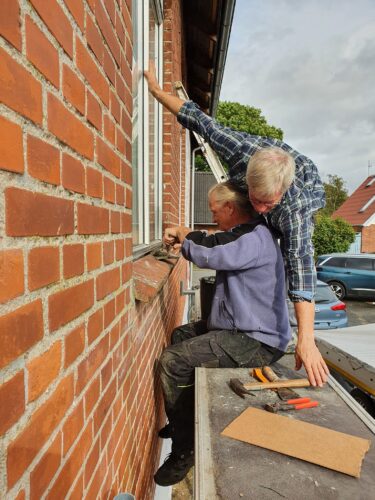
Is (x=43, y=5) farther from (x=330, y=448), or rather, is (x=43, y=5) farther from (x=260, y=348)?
(x=260, y=348)

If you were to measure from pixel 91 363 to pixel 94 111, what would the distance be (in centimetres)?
77

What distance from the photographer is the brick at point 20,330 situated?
0.63 meters

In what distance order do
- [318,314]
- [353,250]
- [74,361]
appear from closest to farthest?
[74,361] → [318,314] → [353,250]

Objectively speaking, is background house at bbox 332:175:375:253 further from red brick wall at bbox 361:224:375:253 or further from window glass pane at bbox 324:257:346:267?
window glass pane at bbox 324:257:346:267

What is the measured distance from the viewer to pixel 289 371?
245 centimetres

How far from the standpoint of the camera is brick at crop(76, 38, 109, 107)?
1.00 meters

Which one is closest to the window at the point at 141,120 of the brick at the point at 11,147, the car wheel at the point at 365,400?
the brick at the point at 11,147

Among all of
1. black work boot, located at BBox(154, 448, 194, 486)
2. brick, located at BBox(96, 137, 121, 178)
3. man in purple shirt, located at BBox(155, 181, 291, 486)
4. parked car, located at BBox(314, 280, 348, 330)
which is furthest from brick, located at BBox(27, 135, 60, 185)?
parked car, located at BBox(314, 280, 348, 330)

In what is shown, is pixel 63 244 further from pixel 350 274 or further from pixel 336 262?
pixel 336 262

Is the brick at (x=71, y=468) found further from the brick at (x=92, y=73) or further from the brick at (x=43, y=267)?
the brick at (x=92, y=73)

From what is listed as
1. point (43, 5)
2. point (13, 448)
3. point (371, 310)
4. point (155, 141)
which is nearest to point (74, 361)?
point (13, 448)

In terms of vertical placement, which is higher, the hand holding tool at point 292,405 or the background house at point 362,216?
the background house at point 362,216

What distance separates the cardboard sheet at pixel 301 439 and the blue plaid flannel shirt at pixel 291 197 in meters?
0.88

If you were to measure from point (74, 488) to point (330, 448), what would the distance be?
1070mm
